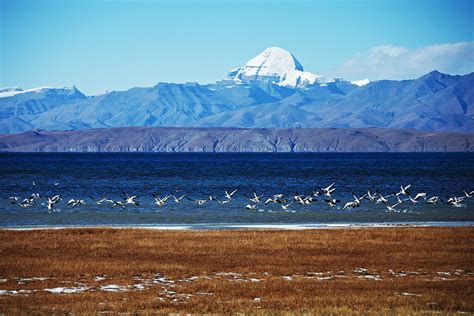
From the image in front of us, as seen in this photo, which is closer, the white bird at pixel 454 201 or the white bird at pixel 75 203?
the white bird at pixel 454 201

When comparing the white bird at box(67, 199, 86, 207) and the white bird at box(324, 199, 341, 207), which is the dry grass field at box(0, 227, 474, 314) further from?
the white bird at box(67, 199, 86, 207)

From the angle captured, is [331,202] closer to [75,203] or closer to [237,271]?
[75,203]

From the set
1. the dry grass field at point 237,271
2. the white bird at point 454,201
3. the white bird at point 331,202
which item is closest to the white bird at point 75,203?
the white bird at point 331,202

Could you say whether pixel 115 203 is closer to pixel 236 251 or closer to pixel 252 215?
pixel 252 215

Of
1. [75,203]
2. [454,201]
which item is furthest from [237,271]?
[75,203]

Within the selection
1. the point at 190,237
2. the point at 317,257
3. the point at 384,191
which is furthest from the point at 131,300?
the point at 384,191

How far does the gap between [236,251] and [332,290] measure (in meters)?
10.3

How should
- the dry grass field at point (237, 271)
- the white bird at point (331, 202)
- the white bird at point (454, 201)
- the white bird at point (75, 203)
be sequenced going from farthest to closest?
the white bird at point (75, 203), the white bird at point (454, 201), the white bird at point (331, 202), the dry grass field at point (237, 271)

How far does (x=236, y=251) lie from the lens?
117 feet

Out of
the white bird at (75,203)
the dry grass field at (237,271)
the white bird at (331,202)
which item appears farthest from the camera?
the white bird at (75,203)

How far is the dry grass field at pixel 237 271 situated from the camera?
23344 millimetres

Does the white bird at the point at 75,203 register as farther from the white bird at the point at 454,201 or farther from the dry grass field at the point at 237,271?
the white bird at the point at 454,201

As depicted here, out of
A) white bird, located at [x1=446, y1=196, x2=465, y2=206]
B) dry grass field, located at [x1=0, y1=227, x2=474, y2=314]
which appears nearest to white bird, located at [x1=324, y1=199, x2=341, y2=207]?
white bird, located at [x1=446, y1=196, x2=465, y2=206]

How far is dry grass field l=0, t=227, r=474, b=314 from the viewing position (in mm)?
23344
